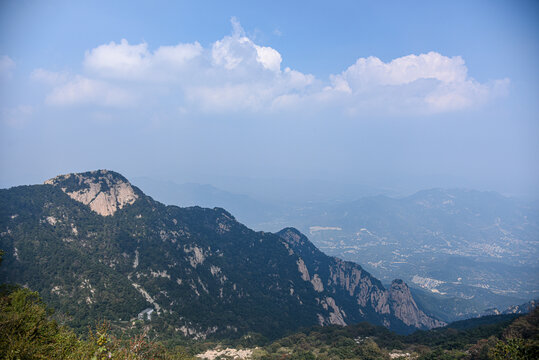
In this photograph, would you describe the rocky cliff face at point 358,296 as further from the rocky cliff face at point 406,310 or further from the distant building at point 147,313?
the distant building at point 147,313

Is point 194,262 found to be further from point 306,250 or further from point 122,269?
point 306,250

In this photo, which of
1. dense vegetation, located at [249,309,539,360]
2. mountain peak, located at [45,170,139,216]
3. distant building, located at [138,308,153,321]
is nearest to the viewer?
dense vegetation, located at [249,309,539,360]

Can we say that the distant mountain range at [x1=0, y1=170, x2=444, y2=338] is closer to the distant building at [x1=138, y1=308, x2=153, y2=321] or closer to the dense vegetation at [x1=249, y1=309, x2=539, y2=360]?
the distant building at [x1=138, y1=308, x2=153, y2=321]

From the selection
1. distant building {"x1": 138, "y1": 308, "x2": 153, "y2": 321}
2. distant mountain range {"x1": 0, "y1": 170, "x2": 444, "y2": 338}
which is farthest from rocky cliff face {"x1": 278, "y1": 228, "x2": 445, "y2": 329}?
distant building {"x1": 138, "y1": 308, "x2": 153, "y2": 321}

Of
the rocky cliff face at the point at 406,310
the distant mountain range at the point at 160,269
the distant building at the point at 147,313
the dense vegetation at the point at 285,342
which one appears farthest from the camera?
the rocky cliff face at the point at 406,310

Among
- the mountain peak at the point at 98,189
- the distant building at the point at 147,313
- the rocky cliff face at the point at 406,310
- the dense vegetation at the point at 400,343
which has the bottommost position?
the rocky cliff face at the point at 406,310

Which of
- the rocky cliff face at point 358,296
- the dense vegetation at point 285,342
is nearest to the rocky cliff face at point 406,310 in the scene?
the rocky cliff face at point 358,296

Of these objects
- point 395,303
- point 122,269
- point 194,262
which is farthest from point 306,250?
point 122,269
